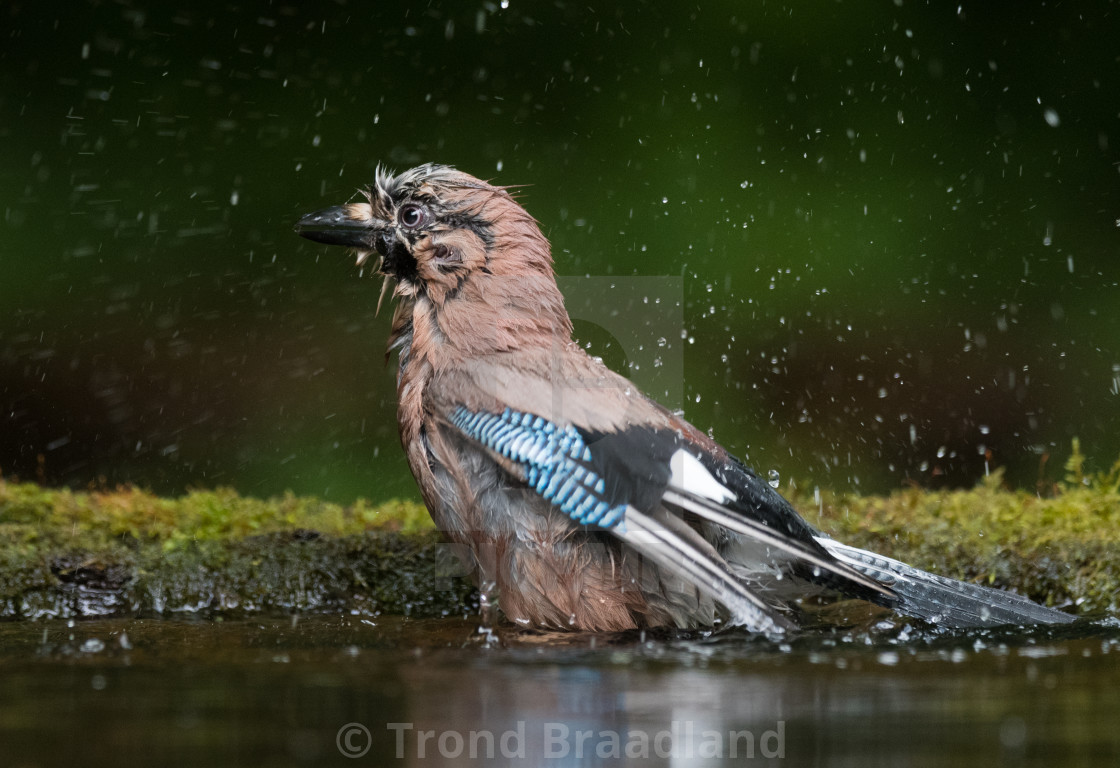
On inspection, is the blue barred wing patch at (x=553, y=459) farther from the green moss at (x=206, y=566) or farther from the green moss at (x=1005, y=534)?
the green moss at (x=1005, y=534)

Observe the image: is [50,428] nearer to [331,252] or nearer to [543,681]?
[331,252]

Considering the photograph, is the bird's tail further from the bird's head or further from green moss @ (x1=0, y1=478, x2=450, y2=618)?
the bird's head

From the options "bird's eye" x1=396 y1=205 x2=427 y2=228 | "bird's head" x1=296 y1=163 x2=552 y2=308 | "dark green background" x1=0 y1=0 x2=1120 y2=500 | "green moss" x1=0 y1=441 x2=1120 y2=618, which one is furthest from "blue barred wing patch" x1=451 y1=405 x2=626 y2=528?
"dark green background" x1=0 y1=0 x2=1120 y2=500

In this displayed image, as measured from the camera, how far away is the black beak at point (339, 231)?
12.4ft

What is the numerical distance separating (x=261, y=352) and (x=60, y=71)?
1.67 metres

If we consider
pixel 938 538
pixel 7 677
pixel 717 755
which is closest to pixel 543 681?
pixel 717 755

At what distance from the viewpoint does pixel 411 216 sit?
3740mm

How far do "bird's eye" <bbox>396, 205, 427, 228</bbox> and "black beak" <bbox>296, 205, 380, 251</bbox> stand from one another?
0.09 m

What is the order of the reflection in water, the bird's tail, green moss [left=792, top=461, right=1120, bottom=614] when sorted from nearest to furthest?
the reflection in water, the bird's tail, green moss [left=792, top=461, right=1120, bottom=614]

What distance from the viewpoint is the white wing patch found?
3049mm

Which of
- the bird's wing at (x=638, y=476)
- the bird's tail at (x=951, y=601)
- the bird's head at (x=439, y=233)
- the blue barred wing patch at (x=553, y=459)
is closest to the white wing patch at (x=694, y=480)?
the bird's wing at (x=638, y=476)

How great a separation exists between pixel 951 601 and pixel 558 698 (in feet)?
4.37

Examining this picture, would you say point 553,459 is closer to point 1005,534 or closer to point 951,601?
point 951,601

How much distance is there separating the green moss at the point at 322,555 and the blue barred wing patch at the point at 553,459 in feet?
1.52
